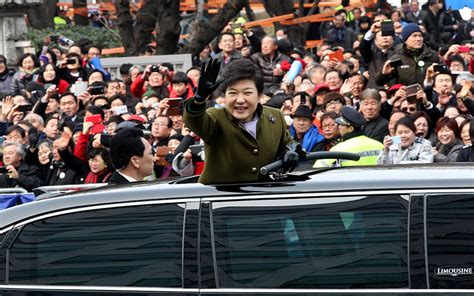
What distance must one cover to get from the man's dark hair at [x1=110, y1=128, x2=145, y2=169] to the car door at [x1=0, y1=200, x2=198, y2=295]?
2253 millimetres

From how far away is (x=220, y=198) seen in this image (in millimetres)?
6070

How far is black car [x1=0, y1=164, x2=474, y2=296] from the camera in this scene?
571 cm

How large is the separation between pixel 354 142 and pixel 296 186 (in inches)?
195

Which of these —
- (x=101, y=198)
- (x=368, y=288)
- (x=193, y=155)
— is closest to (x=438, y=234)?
(x=368, y=288)

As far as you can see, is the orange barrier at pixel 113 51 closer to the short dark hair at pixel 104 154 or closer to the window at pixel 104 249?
the short dark hair at pixel 104 154

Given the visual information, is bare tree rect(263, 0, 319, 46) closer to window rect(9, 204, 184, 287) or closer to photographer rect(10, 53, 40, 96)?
photographer rect(10, 53, 40, 96)

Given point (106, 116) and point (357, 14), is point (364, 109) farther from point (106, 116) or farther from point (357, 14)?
point (357, 14)

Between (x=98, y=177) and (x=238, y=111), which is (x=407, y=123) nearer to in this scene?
(x=98, y=177)

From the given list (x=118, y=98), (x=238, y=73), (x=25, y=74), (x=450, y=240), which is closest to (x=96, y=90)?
(x=118, y=98)

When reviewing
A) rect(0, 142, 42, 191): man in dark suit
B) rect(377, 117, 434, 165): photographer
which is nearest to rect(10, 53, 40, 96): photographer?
rect(0, 142, 42, 191): man in dark suit

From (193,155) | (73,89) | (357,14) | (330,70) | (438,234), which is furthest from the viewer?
(357,14)

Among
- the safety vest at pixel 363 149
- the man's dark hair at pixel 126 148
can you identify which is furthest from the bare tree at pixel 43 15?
the man's dark hair at pixel 126 148

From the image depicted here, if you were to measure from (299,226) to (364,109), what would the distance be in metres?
6.73

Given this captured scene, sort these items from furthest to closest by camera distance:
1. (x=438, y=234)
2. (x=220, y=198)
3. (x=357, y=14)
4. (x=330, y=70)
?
1. (x=357, y=14)
2. (x=330, y=70)
3. (x=220, y=198)
4. (x=438, y=234)
